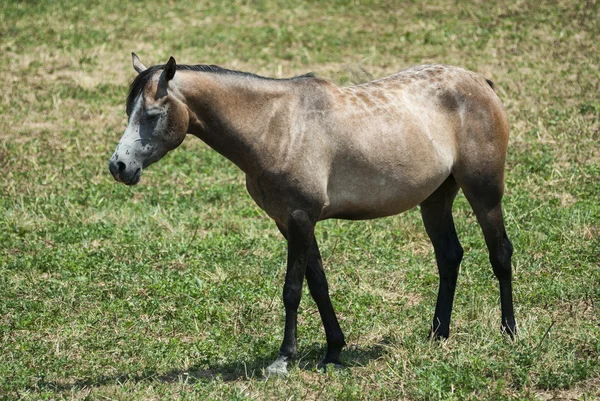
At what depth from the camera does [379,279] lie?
7652 millimetres

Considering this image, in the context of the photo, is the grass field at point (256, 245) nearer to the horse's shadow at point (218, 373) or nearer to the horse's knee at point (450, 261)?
the horse's shadow at point (218, 373)

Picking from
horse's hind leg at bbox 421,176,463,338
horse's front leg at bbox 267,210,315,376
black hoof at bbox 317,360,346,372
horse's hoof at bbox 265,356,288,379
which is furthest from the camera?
horse's hind leg at bbox 421,176,463,338

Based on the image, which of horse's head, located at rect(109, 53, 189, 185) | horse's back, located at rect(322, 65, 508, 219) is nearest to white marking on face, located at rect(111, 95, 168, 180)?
horse's head, located at rect(109, 53, 189, 185)

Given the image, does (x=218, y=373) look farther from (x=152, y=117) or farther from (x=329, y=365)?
(x=152, y=117)

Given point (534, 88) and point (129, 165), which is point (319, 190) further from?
point (534, 88)

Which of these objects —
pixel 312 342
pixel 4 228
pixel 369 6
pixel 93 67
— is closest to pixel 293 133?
pixel 312 342

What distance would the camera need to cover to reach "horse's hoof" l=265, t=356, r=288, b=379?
18.9ft

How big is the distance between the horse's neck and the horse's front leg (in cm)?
46

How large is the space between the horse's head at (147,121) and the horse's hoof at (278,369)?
1.59 meters

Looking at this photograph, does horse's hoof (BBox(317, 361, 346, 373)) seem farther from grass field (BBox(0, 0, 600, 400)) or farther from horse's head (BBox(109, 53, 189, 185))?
horse's head (BBox(109, 53, 189, 185))

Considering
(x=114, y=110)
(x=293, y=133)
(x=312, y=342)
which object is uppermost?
(x=293, y=133)

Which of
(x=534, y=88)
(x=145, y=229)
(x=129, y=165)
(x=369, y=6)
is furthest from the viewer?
(x=369, y=6)

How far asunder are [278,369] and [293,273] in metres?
0.68

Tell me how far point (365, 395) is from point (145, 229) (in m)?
4.13
